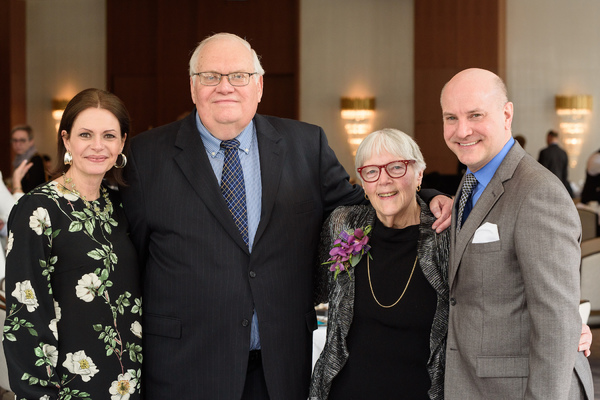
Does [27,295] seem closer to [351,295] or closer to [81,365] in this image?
[81,365]

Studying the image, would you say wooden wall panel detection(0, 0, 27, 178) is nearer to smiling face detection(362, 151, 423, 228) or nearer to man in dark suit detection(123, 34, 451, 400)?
man in dark suit detection(123, 34, 451, 400)

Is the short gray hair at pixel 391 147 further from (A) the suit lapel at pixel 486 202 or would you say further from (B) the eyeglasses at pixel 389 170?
(A) the suit lapel at pixel 486 202

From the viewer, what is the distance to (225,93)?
250cm

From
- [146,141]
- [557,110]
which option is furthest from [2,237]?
[557,110]

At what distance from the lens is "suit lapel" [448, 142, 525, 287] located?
6.68 feet

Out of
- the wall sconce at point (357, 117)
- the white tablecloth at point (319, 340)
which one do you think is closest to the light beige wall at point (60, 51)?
the wall sconce at point (357, 117)

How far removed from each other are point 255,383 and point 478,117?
1.20m

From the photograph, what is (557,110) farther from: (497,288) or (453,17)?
(497,288)

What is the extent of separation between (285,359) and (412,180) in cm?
77

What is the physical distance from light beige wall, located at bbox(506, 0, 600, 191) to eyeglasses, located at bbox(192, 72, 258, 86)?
9.34m

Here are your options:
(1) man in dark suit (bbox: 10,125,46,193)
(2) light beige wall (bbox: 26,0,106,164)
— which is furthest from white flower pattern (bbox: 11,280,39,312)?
(2) light beige wall (bbox: 26,0,106,164)

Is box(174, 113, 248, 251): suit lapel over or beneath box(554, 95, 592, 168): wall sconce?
beneath

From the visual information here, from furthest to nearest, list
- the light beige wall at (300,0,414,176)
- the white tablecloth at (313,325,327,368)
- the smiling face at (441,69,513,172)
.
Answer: the light beige wall at (300,0,414,176) → the white tablecloth at (313,325,327,368) → the smiling face at (441,69,513,172)

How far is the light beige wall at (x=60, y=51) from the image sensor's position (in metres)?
12.9
